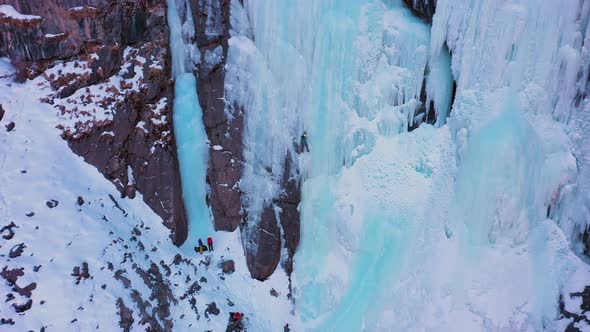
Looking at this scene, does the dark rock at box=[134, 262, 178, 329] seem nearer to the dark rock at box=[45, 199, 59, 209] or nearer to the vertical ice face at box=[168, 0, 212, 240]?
the vertical ice face at box=[168, 0, 212, 240]

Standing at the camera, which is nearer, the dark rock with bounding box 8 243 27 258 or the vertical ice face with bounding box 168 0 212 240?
the dark rock with bounding box 8 243 27 258

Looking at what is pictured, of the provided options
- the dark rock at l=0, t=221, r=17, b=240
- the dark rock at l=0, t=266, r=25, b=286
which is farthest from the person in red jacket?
the dark rock at l=0, t=221, r=17, b=240

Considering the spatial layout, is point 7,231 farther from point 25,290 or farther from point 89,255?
point 89,255

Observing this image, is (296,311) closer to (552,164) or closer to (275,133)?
(275,133)

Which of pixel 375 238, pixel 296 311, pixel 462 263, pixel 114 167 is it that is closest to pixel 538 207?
pixel 462 263

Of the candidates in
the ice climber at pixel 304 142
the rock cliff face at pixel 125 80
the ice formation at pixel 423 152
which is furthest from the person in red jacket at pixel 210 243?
the ice climber at pixel 304 142

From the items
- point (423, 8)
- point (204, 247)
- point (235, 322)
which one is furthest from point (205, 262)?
point (423, 8)

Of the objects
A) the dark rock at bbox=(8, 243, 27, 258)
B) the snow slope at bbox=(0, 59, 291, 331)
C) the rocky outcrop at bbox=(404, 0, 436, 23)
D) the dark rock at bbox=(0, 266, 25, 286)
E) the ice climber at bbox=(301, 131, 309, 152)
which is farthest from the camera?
the ice climber at bbox=(301, 131, 309, 152)
